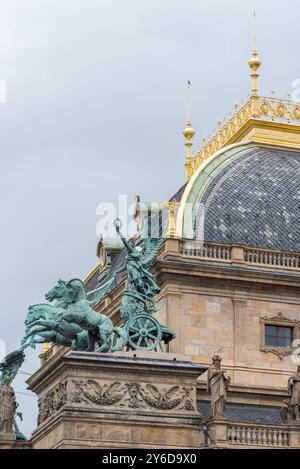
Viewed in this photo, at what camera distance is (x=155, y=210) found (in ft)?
236

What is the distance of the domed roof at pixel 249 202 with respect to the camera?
230 ft

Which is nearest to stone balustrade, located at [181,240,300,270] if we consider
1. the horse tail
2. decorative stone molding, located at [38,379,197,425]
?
the horse tail

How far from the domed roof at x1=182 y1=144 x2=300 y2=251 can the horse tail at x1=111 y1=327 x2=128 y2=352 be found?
7763 millimetres

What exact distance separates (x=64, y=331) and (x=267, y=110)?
53.1ft

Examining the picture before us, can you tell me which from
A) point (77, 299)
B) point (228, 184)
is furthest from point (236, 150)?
point (77, 299)

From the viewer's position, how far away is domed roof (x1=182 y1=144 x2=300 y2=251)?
230 ft

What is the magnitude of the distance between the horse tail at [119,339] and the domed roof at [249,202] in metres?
7.76

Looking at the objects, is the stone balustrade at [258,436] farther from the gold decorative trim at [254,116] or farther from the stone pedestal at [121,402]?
the gold decorative trim at [254,116]

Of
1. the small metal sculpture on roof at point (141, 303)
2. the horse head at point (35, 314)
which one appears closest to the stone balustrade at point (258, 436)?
the small metal sculpture on roof at point (141, 303)

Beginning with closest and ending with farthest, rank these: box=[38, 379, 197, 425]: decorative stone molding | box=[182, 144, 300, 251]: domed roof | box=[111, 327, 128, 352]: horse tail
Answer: box=[38, 379, 197, 425]: decorative stone molding
box=[111, 327, 128, 352]: horse tail
box=[182, 144, 300, 251]: domed roof

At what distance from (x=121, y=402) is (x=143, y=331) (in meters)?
3.00

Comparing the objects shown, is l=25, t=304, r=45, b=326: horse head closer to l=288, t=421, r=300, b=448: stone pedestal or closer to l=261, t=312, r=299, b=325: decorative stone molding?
l=288, t=421, r=300, b=448: stone pedestal
